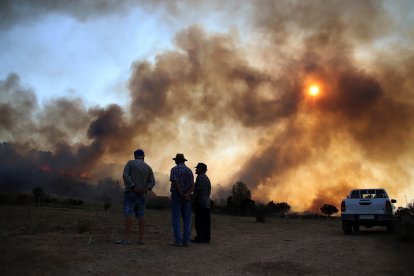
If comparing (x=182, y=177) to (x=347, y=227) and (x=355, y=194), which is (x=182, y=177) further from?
(x=355, y=194)

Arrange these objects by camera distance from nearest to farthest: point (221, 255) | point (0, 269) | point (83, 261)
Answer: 1. point (0, 269)
2. point (83, 261)
3. point (221, 255)

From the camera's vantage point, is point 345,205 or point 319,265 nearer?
point 319,265

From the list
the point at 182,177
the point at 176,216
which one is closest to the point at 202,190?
the point at 182,177

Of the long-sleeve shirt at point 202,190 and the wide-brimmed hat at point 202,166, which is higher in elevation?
the wide-brimmed hat at point 202,166

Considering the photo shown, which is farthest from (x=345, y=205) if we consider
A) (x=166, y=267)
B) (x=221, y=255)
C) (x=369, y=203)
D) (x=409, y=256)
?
(x=166, y=267)

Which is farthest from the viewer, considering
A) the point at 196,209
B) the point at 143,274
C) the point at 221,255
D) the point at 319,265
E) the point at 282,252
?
the point at 196,209

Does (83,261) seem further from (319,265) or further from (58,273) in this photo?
(319,265)

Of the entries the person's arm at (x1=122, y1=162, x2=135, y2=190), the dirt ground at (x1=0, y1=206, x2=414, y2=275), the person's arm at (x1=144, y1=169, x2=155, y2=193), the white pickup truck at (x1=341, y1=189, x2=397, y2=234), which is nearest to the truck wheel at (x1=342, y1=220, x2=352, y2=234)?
the white pickup truck at (x1=341, y1=189, x2=397, y2=234)

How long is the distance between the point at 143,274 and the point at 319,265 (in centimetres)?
364

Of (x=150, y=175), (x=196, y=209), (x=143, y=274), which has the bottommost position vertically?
(x=143, y=274)

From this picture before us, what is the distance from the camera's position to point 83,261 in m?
7.73

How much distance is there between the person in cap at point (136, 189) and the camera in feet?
34.1

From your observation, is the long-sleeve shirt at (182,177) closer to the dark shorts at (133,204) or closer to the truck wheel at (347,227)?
the dark shorts at (133,204)

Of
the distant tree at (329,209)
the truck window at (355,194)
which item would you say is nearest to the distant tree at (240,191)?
the distant tree at (329,209)
